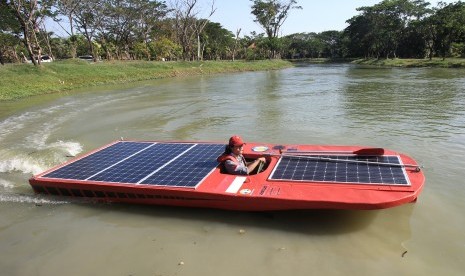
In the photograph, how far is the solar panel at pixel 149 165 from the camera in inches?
264

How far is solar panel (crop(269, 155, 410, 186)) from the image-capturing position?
5.87 metres

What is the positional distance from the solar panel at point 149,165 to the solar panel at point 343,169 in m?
1.43

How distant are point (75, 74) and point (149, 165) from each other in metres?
27.4

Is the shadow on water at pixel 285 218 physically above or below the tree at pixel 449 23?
below

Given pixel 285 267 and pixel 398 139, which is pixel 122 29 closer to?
pixel 398 139

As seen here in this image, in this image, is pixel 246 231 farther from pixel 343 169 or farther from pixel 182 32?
pixel 182 32

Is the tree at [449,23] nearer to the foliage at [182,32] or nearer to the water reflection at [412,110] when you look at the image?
the foliage at [182,32]

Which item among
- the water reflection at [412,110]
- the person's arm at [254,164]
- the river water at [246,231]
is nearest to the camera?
the river water at [246,231]

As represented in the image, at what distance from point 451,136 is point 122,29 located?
47.5m

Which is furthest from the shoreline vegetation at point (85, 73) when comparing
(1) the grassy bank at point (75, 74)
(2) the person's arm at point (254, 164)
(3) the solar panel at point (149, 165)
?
(2) the person's arm at point (254, 164)

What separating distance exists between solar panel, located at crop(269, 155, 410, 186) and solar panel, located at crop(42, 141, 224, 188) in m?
1.43

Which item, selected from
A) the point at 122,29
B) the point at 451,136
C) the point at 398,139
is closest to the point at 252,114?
the point at 398,139

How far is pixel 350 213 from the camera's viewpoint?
5.96 m

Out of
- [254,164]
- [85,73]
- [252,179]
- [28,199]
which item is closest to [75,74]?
[85,73]
